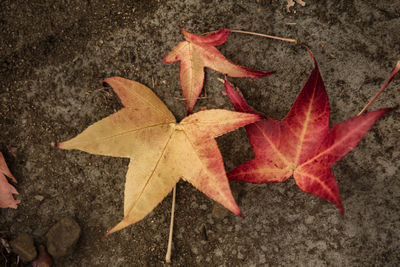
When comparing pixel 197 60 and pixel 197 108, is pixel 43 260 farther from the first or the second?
pixel 197 60

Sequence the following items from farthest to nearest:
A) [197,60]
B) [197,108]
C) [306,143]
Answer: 1. [197,108]
2. [197,60]
3. [306,143]

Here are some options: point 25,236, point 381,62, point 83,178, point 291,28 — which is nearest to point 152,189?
point 83,178

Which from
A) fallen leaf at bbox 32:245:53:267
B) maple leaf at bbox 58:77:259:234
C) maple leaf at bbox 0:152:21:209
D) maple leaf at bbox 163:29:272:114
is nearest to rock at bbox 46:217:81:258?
fallen leaf at bbox 32:245:53:267

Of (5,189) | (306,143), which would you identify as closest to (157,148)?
(306,143)

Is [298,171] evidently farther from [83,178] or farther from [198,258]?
[83,178]

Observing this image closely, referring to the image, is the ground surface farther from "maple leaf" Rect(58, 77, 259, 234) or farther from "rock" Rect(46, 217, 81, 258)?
"maple leaf" Rect(58, 77, 259, 234)

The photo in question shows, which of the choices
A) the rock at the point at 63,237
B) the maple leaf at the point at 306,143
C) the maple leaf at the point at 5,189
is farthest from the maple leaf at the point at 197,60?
the maple leaf at the point at 5,189
